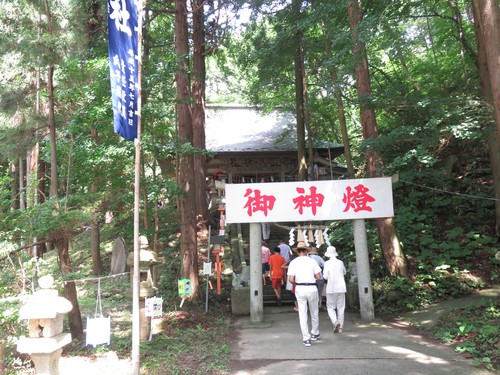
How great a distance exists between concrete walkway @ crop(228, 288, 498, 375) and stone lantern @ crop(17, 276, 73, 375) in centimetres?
282

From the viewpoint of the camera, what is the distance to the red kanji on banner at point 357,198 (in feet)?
28.6

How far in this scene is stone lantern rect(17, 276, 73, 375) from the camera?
3885 millimetres

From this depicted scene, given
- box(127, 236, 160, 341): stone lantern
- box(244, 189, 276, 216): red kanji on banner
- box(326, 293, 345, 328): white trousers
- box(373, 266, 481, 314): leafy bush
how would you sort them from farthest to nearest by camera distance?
box(373, 266, 481, 314): leafy bush → box(244, 189, 276, 216): red kanji on banner → box(326, 293, 345, 328): white trousers → box(127, 236, 160, 341): stone lantern

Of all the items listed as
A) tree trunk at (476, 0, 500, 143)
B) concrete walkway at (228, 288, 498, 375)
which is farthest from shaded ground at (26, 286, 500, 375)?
tree trunk at (476, 0, 500, 143)

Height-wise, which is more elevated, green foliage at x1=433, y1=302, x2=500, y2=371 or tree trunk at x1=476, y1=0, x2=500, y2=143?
tree trunk at x1=476, y1=0, x2=500, y2=143

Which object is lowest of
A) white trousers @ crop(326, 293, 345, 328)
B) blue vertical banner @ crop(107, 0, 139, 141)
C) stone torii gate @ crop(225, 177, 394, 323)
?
white trousers @ crop(326, 293, 345, 328)

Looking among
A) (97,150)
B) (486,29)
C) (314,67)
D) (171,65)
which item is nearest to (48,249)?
(97,150)

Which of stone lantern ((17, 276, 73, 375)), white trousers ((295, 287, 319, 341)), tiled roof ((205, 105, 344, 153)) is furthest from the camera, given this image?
tiled roof ((205, 105, 344, 153))

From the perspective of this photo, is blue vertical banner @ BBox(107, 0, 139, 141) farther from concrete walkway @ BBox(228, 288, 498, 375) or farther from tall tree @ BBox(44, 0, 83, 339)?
concrete walkway @ BBox(228, 288, 498, 375)

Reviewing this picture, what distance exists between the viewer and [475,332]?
675cm

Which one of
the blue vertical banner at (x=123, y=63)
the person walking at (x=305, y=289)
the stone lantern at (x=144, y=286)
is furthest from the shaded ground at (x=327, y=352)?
the blue vertical banner at (x=123, y=63)

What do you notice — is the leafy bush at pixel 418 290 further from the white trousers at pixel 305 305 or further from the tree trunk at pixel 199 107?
the tree trunk at pixel 199 107

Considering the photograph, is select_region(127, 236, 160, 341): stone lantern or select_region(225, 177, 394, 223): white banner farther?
select_region(225, 177, 394, 223): white banner

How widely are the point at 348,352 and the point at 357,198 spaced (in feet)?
11.6
